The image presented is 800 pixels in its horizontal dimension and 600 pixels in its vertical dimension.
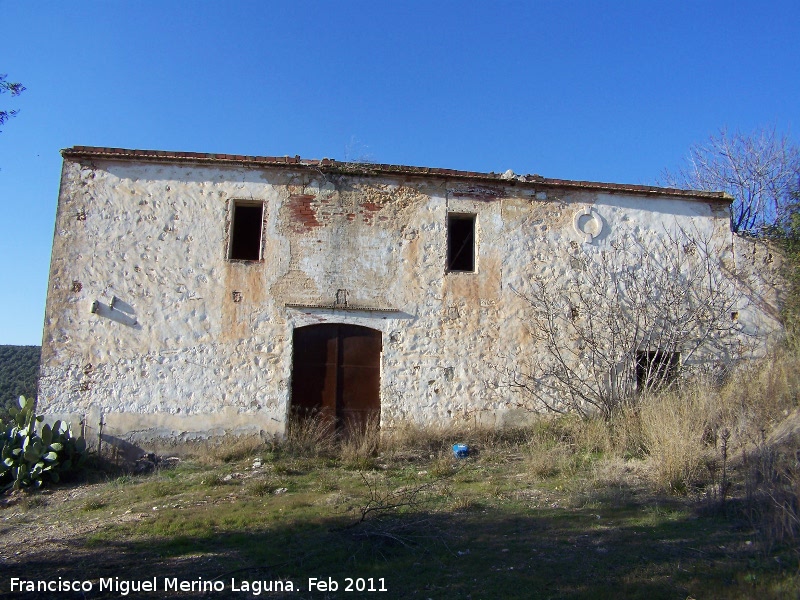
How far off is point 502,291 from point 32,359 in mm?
20422

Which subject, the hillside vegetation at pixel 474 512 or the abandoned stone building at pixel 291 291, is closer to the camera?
the hillside vegetation at pixel 474 512

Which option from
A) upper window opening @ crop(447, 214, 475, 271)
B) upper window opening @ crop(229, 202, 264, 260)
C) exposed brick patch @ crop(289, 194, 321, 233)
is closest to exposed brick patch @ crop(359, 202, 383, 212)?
exposed brick patch @ crop(289, 194, 321, 233)

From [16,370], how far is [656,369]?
21392mm

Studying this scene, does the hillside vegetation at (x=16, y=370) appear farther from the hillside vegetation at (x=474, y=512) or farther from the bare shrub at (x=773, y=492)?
the bare shrub at (x=773, y=492)

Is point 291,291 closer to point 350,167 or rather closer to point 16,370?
point 350,167

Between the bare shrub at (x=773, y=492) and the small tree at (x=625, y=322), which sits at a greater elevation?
the small tree at (x=625, y=322)

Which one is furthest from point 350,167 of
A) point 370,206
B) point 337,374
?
point 337,374

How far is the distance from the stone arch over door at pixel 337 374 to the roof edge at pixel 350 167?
2.78 m

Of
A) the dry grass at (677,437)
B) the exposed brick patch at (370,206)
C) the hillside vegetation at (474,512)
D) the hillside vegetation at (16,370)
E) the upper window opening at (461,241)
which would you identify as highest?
the exposed brick patch at (370,206)

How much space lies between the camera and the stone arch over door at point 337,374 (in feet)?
33.7

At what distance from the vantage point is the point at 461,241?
1139cm

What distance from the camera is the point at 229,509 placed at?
693 centimetres

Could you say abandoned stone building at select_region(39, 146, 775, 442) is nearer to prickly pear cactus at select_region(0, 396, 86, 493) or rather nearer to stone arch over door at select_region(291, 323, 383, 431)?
stone arch over door at select_region(291, 323, 383, 431)

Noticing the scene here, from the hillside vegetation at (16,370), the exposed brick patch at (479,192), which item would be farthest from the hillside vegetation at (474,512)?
the hillside vegetation at (16,370)
